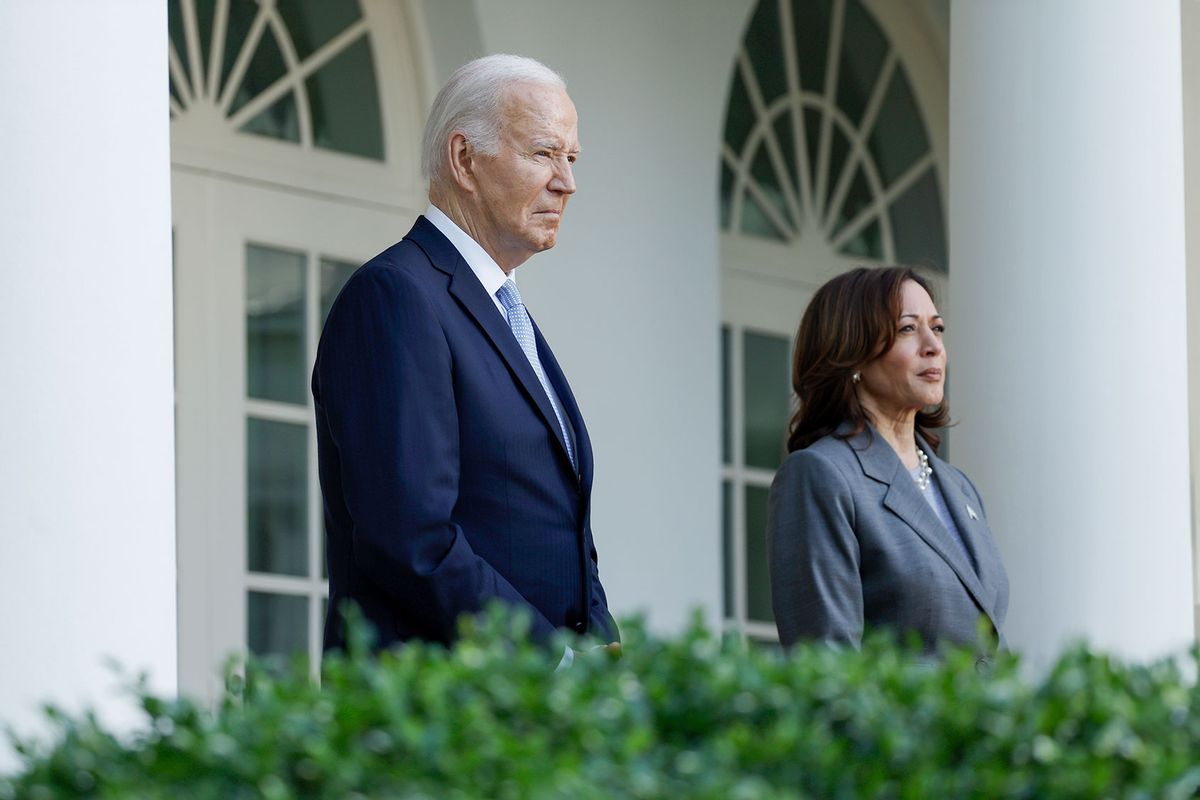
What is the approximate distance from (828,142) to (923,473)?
4.44 metres

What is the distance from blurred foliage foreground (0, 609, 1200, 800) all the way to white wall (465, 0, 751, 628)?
15.7 feet

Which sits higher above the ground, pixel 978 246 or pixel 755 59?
pixel 755 59

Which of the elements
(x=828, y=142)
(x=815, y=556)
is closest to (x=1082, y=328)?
(x=815, y=556)

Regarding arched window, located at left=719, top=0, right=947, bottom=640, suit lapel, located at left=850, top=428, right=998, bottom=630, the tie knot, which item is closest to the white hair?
the tie knot

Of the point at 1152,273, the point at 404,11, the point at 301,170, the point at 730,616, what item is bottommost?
the point at 730,616

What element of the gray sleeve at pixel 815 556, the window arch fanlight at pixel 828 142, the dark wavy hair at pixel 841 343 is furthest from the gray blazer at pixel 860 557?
the window arch fanlight at pixel 828 142

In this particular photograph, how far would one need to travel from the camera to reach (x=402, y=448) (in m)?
3.46

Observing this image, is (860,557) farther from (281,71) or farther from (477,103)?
(281,71)

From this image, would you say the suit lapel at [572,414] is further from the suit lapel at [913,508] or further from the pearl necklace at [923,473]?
the pearl necklace at [923,473]

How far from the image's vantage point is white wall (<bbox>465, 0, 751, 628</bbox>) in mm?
7273

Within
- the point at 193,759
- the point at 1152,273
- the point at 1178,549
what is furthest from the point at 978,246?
the point at 193,759

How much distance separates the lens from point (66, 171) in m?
3.63

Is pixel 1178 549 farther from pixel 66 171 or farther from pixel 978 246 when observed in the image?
pixel 66 171

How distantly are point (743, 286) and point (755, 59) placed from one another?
943 mm
